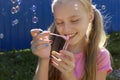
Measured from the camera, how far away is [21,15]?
23.1 feet

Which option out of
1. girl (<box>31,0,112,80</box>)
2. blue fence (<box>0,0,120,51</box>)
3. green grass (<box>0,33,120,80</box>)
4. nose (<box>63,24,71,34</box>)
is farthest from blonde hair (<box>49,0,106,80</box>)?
blue fence (<box>0,0,120,51</box>)

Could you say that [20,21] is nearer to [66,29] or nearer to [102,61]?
[102,61]

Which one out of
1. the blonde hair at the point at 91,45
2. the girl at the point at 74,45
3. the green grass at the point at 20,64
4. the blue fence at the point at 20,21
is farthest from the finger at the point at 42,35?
the blue fence at the point at 20,21

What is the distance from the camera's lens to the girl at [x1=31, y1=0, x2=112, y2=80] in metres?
2.22

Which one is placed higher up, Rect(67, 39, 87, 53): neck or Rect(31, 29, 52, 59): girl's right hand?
Rect(31, 29, 52, 59): girl's right hand

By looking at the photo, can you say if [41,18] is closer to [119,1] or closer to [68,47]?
[119,1]

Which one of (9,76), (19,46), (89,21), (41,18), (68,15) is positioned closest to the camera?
(68,15)

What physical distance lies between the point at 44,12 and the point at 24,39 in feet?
2.30

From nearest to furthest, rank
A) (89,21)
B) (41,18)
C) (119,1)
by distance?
1. (89,21)
2. (41,18)
3. (119,1)

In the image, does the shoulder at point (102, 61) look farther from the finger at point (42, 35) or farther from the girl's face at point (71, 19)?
the finger at point (42, 35)

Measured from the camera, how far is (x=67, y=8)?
2.32 metres

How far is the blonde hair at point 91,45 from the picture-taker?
2.46m

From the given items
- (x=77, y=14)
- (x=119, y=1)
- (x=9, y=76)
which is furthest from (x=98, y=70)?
(x=119, y=1)

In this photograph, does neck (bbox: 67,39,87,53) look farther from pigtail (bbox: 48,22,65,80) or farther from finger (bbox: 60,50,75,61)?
finger (bbox: 60,50,75,61)
